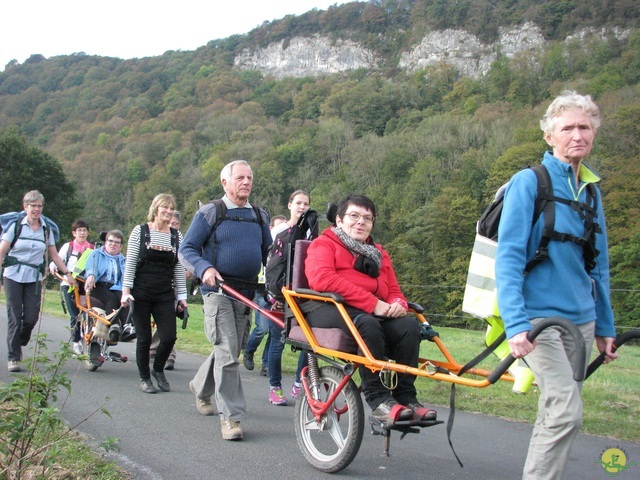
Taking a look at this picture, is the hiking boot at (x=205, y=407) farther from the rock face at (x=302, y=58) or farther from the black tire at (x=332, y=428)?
the rock face at (x=302, y=58)

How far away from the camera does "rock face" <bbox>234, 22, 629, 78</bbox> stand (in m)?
135

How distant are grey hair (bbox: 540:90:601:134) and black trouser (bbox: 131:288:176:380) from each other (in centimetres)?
483

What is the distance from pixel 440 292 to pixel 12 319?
1481 inches

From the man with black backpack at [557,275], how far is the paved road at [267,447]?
1427 millimetres

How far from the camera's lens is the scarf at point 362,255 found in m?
5.08

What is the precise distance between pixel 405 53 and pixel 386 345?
16575cm

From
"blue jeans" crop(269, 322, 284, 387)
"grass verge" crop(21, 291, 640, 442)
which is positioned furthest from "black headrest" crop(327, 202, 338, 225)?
"grass verge" crop(21, 291, 640, 442)

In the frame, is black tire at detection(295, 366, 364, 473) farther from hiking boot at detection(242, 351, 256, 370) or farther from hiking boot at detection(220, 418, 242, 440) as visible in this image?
hiking boot at detection(242, 351, 256, 370)

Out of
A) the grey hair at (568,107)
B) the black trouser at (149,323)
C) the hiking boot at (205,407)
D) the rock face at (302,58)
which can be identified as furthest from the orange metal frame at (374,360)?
the rock face at (302,58)

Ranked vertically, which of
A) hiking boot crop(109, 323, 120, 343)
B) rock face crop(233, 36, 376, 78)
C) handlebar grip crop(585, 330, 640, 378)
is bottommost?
hiking boot crop(109, 323, 120, 343)

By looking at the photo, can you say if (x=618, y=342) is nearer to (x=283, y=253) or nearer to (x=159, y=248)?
(x=283, y=253)

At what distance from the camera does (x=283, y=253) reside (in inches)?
229

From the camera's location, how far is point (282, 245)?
6.07 metres

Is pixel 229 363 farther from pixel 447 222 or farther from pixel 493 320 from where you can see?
pixel 447 222
